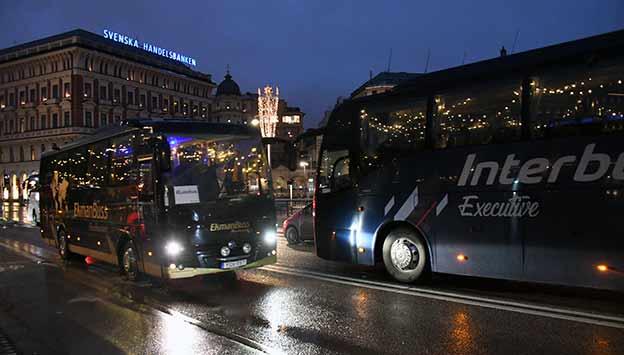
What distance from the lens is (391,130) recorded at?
988 centimetres

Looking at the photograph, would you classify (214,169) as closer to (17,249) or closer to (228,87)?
(17,249)

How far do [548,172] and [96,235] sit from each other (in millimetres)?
9475

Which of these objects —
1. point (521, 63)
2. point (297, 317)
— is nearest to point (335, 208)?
point (297, 317)

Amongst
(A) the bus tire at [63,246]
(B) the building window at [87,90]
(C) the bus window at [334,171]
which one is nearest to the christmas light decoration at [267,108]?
(A) the bus tire at [63,246]

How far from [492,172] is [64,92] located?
80.4 m

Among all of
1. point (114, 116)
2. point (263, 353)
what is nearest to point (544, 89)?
point (263, 353)

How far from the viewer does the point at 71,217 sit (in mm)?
13445

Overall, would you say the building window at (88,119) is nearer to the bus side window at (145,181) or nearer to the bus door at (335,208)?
the bus side window at (145,181)

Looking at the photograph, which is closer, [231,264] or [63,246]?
[231,264]

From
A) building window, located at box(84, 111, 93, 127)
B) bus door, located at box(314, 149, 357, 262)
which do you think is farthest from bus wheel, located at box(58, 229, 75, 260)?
building window, located at box(84, 111, 93, 127)

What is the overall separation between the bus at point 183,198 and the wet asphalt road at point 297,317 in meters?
0.58

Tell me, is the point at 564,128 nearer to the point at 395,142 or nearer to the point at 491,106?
the point at 491,106

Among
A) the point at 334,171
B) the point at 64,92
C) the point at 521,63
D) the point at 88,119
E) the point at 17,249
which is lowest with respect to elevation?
the point at 17,249

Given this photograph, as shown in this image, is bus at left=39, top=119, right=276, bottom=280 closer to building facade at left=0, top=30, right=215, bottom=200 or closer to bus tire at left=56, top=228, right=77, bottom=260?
bus tire at left=56, top=228, right=77, bottom=260
